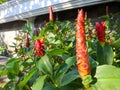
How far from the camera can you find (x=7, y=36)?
15078 millimetres

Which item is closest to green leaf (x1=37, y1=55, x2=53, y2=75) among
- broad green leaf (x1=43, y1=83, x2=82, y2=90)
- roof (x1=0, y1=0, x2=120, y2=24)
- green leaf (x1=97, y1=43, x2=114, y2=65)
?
broad green leaf (x1=43, y1=83, x2=82, y2=90)

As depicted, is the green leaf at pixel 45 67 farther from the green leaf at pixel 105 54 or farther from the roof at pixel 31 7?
the roof at pixel 31 7

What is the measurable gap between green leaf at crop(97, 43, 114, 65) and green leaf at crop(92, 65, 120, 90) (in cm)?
12

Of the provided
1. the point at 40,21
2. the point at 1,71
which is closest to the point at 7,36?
the point at 40,21

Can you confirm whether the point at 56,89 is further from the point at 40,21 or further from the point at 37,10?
the point at 40,21

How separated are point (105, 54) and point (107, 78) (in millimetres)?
186

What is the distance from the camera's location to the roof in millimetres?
8570

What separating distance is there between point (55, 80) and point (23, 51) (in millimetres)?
1619

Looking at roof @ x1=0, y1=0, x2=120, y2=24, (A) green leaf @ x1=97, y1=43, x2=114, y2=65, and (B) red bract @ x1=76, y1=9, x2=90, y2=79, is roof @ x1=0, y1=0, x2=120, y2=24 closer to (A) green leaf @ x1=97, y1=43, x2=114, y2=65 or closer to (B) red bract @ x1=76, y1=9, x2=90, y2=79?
(A) green leaf @ x1=97, y1=43, x2=114, y2=65

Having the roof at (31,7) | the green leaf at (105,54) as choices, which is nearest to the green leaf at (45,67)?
the green leaf at (105,54)

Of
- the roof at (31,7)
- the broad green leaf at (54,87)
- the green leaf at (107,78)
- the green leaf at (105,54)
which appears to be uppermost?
the roof at (31,7)

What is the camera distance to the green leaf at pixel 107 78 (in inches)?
42.1

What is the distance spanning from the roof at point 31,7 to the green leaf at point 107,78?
21.0 ft

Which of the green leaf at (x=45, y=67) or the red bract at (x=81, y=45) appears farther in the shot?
the green leaf at (x=45, y=67)
